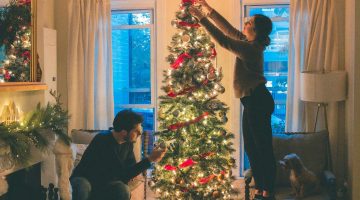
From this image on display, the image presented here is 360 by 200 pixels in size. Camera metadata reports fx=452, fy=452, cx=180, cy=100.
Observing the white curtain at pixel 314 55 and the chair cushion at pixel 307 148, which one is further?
the white curtain at pixel 314 55

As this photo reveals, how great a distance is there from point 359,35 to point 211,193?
1.98 meters

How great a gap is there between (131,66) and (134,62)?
0.06 metres

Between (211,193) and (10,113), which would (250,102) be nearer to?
(211,193)

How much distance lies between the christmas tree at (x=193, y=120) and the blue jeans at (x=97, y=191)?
2.55ft

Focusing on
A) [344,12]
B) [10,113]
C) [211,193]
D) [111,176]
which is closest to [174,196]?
[211,193]

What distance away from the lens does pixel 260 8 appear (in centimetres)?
528

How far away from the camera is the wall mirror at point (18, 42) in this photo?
13.8ft

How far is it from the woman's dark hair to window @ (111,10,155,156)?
2.36 metres

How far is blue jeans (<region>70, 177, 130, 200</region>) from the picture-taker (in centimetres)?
315

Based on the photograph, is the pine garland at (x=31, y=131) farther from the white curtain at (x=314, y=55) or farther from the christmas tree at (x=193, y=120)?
the white curtain at (x=314, y=55)

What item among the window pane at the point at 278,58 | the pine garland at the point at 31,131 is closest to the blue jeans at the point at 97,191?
the pine garland at the point at 31,131

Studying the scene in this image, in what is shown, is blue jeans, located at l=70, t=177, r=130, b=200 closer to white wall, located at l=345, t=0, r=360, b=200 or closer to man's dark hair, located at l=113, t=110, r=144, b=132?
man's dark hair, located at l=113, t=110, r=144, b=132

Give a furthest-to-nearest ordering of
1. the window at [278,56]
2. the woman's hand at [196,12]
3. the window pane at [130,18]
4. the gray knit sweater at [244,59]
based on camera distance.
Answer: the window pane at [130,18]
the window at [278,56]
the woman's hand at [196,12]
the gray knit sweater at [244,59]

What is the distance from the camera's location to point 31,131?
4.04 metres
